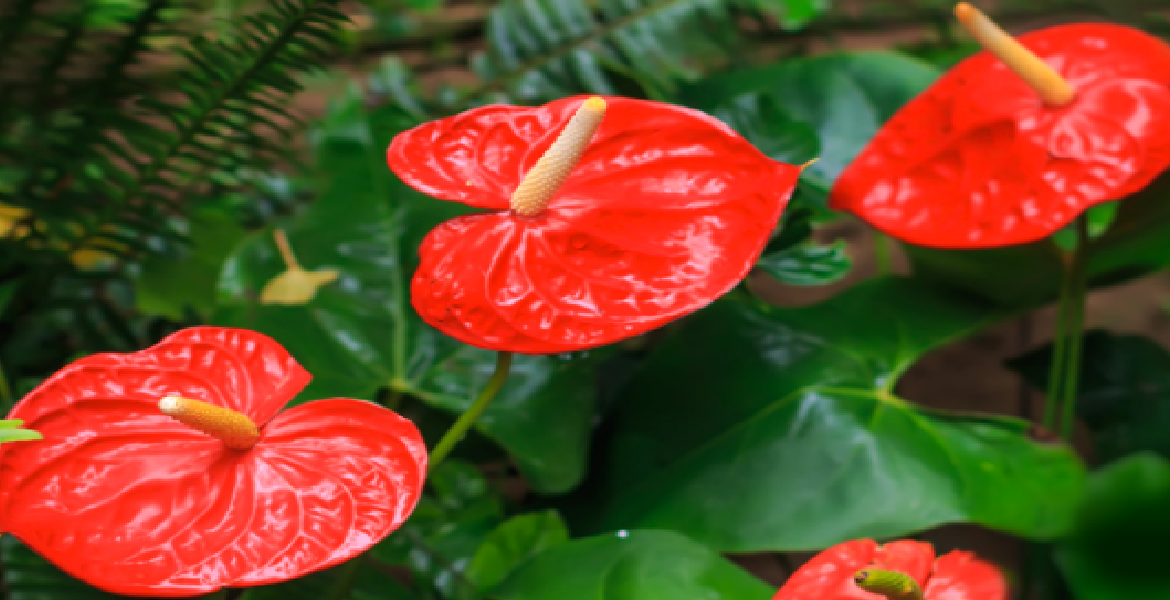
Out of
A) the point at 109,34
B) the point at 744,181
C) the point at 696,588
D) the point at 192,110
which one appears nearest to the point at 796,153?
the point at 744,181

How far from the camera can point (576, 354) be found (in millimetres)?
610

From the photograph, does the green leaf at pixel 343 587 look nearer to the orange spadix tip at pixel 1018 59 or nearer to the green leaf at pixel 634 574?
the green leaf at pixel 634 574

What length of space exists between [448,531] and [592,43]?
49cm

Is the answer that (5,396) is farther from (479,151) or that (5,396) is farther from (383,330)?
(479,151)

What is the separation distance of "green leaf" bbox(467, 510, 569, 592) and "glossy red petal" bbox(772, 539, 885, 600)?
0.24 meters

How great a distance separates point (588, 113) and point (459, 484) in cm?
38

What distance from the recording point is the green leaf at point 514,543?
0.63m

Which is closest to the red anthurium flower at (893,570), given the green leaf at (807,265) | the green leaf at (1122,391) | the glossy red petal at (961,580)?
the glossy red petal at (961,580)

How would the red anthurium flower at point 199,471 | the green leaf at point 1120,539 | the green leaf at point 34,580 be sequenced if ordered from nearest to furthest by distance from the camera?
the green leaf at point 1120,539, the red anthurium flower at point 199,471, the green leaf at point 34,580

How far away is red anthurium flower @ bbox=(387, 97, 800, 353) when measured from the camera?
1.38ft

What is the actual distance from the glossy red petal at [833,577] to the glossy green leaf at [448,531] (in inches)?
11.0

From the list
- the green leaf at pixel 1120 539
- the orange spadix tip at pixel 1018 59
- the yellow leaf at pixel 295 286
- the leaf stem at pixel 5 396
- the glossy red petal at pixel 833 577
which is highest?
the green leaf at pixel 1120 539

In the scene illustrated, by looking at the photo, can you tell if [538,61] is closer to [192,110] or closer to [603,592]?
[192,110]

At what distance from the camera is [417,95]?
3.08 ft
